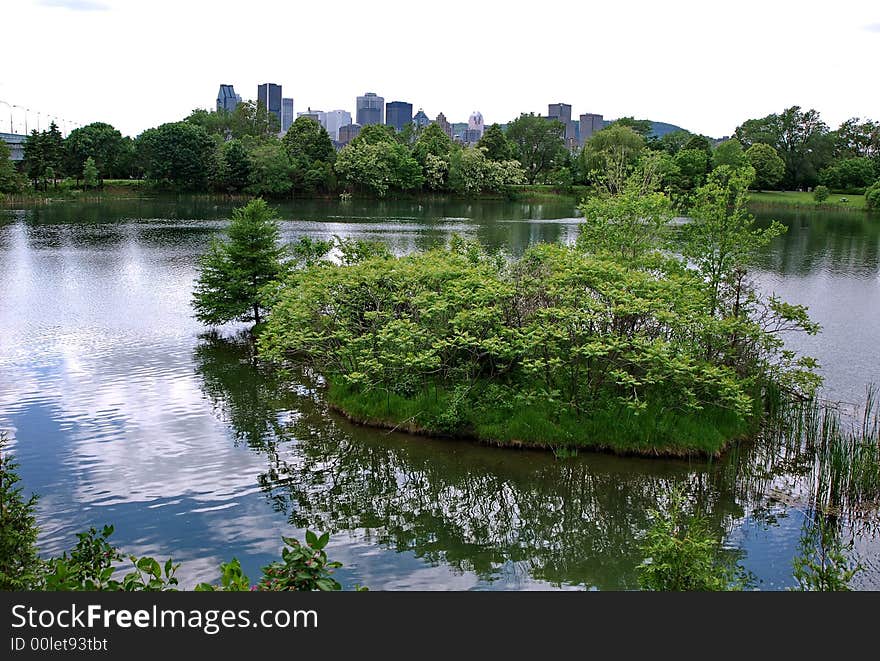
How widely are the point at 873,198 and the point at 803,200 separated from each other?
9.94m

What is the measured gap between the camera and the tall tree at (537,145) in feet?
359

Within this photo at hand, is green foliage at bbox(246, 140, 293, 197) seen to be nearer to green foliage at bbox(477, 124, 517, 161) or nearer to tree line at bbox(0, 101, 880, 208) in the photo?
tree line at bbox(0, 101, 880, 208)

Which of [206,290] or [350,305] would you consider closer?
[350,305]

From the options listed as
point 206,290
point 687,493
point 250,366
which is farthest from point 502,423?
point 206,290

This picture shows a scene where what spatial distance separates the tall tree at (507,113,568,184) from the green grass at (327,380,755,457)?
310 feet

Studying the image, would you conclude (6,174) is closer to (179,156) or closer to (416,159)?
(179,156)

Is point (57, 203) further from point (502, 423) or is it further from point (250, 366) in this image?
point (502, 423)

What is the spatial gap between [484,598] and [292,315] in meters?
13.5

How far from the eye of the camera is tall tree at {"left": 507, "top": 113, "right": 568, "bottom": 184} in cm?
10938

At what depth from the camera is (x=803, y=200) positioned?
92875 millimetres

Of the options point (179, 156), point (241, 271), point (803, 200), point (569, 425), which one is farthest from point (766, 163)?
point (569, 425)

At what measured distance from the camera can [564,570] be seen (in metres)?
11.9

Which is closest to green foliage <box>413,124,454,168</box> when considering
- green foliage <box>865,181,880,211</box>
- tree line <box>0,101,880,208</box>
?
tree line <box>0,101,880,208</box>

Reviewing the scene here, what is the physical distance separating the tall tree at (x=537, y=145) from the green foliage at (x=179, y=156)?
43.5 m
